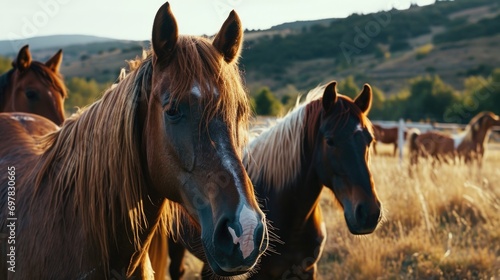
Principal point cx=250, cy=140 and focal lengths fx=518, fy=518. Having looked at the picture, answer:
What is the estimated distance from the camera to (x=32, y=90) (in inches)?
213

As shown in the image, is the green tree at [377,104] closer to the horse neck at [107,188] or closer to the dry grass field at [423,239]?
the dry grass field at [423,239]

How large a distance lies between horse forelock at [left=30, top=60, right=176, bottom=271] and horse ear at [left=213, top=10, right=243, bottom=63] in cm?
35

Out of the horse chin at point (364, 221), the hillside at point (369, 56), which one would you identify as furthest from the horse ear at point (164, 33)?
the hillside at point (369, 56)

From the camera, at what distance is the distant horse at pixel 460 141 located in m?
14.0

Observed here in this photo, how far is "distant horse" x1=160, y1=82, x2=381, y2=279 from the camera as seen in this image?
3801 millimetres

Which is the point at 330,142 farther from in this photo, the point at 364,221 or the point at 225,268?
the point at 225,268

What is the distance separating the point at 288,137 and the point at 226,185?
7.79ft

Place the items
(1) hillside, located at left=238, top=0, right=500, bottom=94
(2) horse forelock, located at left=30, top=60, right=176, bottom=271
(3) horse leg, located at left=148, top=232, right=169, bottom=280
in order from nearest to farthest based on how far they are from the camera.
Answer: (2) horse forelock, located at left=30, top=60, right=176, bottom=271, (3) horse leg, located at left=148, top=232, right=169, bottom=280, (1) hillside, located at left=238, top=0, right=500, bottom=94

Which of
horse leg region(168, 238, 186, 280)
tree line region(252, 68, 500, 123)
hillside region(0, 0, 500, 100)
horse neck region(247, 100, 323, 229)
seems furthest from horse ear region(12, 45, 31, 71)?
hillside region(0, 0, 500, 100)

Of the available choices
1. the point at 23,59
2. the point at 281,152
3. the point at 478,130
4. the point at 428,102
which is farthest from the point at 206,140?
the point at 428,102

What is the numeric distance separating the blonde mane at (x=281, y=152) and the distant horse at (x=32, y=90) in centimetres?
225

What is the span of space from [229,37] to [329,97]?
1731mm

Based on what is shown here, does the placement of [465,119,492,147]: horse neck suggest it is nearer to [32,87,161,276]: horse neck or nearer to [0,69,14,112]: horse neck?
[0,69,14,112]: horse neck

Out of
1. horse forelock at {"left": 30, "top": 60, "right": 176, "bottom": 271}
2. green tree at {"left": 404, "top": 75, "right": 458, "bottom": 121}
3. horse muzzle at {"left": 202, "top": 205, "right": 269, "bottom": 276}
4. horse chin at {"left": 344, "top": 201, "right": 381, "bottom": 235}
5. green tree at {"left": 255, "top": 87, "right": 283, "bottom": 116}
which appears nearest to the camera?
horse muzzle at {"left": 202, "top": 205, "right": 269, "bottom": 276}
